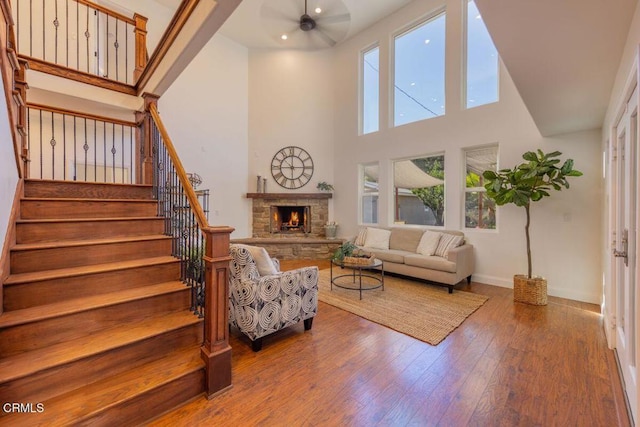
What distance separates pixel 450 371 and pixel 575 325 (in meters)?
1.86

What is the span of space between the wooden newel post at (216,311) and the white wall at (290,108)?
203 inches

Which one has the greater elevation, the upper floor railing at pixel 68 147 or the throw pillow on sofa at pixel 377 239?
the upper floor railing at pixel 68 147

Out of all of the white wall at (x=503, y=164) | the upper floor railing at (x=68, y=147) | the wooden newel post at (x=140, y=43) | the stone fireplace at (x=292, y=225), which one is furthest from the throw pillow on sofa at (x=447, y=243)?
the wooden newel post at (x=140, y=43)

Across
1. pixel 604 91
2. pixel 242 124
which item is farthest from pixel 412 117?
pixel 242 124

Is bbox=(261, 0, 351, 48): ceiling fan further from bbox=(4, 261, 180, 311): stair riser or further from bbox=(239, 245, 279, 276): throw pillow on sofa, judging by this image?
bbox=(4, 261, 180, 311): stair riser

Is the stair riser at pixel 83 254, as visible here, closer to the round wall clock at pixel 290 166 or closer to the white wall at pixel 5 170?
the white wall at pixel 5 170

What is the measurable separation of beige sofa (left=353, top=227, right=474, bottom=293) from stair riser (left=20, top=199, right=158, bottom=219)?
144 inches

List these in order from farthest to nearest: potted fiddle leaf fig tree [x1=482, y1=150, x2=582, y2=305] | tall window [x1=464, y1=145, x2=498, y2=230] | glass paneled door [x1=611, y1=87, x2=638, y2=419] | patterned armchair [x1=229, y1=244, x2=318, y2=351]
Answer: tall window [x1=464, y1=145, x2=498, y2=230] < potted fiddle leaf fig tree [x1=482, y1=150, x2=582, y2=305] < patterned armchair [x1=229, y1=244, x2=318, y2=351] < glass paneled door [x1=611, y1=87, x2=638, y2=419]

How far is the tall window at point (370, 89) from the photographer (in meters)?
6.31

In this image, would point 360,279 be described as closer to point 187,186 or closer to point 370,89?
point 187,186

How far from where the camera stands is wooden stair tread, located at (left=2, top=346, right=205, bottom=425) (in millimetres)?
1419

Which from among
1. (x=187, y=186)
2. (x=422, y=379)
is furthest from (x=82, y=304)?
(x=422, y=379)

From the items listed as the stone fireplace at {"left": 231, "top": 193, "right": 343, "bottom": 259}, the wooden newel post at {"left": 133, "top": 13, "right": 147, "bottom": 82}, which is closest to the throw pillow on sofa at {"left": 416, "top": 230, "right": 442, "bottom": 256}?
the stone fireplace at {"left": 231, "top": 193, "right": 343, "bottom": 259}

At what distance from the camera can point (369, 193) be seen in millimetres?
6426
